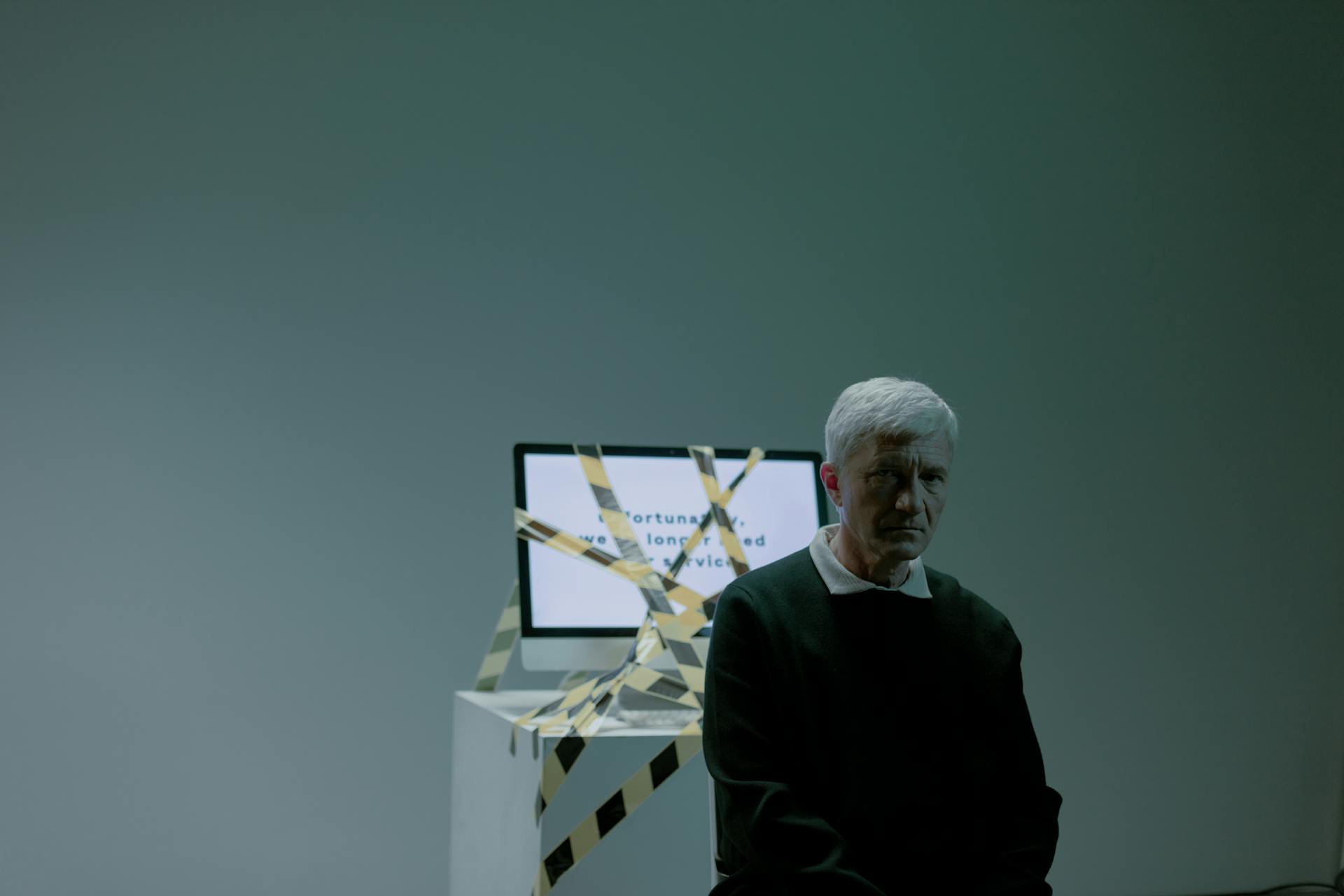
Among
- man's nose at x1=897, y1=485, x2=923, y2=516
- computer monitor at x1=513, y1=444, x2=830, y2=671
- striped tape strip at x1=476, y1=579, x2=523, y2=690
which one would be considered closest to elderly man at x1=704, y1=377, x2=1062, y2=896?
man's nose at x1=897, y1=485, x2=923, y2=516

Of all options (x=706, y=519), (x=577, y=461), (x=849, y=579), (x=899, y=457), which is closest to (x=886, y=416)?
(x=899, y=457)

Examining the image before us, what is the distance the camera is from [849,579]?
183 centimetres

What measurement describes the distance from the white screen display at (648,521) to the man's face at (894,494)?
983 millimetres

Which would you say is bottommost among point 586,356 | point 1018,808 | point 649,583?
point 1018,808

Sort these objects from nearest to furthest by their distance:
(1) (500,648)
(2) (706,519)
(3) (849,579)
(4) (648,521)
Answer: (3) (849,579)
(2) (706,519)
(4) (648,521)
(1) (500,648)

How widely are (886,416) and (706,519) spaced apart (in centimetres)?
96

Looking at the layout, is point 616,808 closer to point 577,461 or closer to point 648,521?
point 648,521

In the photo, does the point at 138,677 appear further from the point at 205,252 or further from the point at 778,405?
the point at 778,405

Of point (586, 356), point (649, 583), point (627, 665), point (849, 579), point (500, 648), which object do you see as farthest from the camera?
point (586, 356)

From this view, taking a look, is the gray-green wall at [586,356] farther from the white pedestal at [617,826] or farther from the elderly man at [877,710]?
the elderly man at [877,710]

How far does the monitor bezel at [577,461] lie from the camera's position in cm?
274

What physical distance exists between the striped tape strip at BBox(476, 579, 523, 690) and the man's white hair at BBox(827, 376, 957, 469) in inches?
49.8

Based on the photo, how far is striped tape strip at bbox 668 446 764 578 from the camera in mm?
2662

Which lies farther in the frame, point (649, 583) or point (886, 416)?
point (649, 583)
